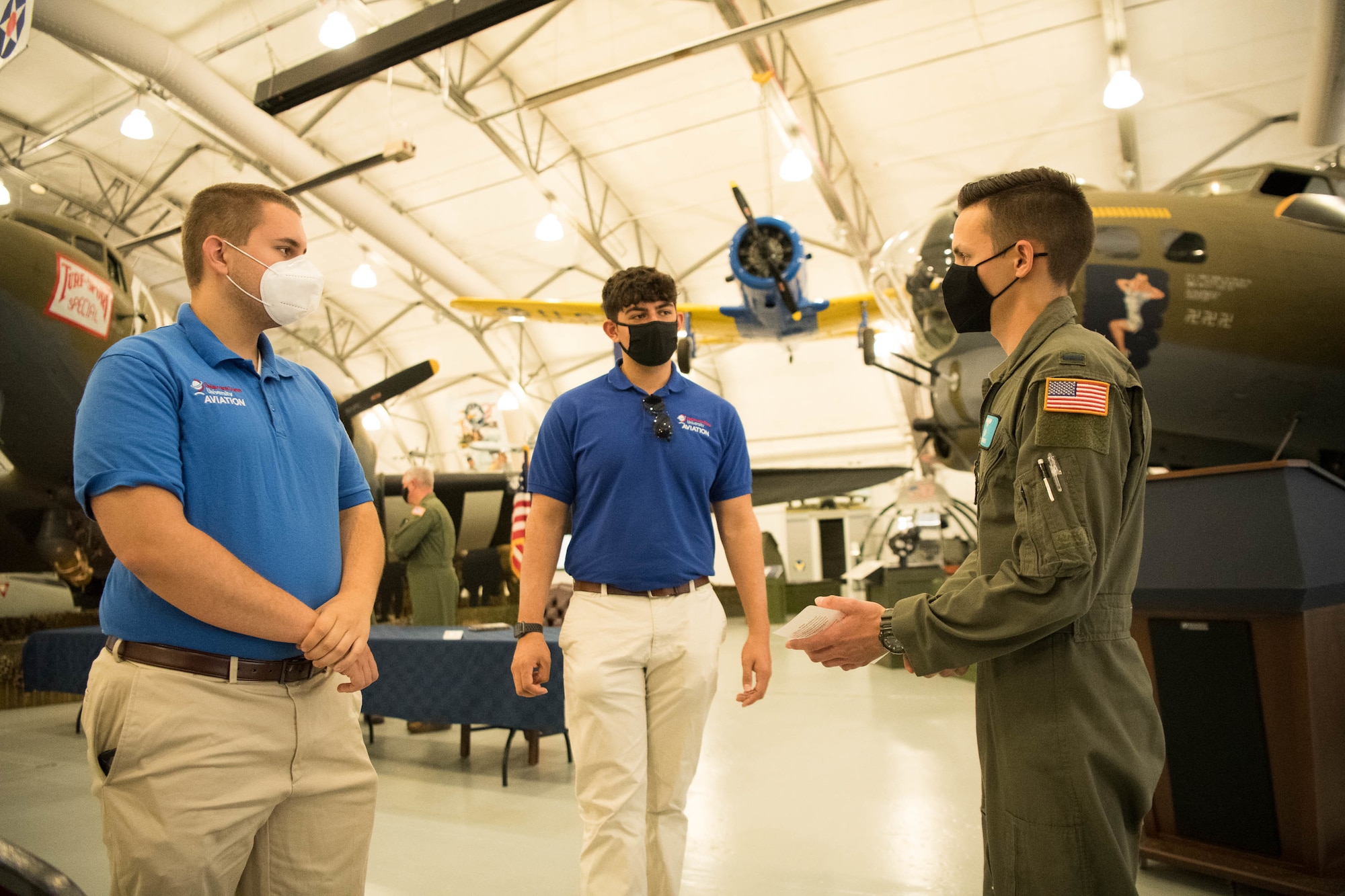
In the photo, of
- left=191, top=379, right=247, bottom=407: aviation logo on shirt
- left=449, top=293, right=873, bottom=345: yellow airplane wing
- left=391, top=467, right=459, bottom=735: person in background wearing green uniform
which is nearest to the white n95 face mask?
left=191, top=379, right=247, bottom=407: aviation logo on shirt

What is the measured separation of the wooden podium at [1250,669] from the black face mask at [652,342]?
1.61m

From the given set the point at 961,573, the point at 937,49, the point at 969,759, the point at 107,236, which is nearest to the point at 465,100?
the point at 937,49

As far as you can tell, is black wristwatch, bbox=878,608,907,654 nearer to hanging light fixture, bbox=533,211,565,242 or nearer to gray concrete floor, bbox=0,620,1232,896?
gray concrete floor, bbox=0,620,1232,896

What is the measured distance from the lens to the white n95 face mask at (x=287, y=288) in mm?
1430

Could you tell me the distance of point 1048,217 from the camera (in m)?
1.33

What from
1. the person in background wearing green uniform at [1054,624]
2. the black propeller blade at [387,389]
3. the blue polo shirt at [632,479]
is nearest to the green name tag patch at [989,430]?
the person in background wearing green uniform at [1054,624]

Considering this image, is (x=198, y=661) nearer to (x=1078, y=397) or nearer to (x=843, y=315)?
(x=1078, y=397)

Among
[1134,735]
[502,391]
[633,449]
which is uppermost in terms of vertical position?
[502,391]

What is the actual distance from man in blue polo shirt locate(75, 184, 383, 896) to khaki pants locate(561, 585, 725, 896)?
57 centimetres

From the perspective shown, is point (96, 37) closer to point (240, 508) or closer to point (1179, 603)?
point (240, 508)

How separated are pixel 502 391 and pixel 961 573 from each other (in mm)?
22604

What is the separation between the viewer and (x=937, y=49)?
482 inches

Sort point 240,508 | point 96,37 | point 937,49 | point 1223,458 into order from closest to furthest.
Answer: point 240,508 → point 1223,458 → point 96,37 → point 937,49

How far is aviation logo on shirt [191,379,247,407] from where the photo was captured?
4.23 ft
